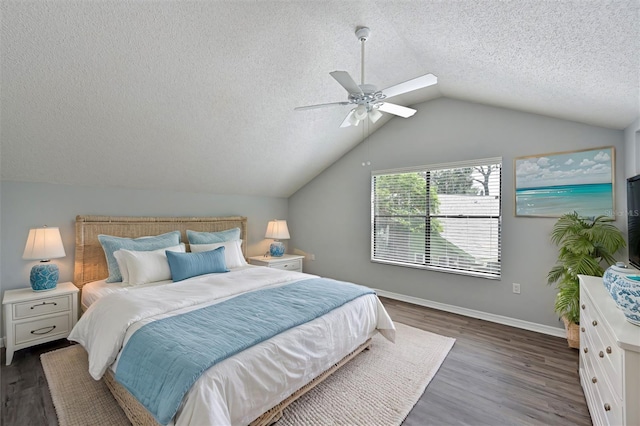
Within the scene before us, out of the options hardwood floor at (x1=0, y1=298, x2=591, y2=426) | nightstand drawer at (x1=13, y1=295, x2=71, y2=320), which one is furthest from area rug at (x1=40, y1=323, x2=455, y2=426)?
nightstand drawer at (x1=13, y1=295, x2=71, y2=320)

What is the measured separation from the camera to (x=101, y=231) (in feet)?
11.0

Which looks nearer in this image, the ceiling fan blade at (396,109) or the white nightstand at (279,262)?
the ceiling fan blade at (396,109)

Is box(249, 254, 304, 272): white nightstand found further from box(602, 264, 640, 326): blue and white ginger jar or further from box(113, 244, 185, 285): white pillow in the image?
box(602, 264, 640, 326): blue and white ginger jar

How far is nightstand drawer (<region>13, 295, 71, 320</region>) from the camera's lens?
252 cm

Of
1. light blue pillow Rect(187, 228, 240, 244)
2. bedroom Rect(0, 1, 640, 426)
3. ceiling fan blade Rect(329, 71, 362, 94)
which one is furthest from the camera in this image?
light blue pillow Rect(187, 228, 240, 244)

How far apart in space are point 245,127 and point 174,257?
1.67 metres

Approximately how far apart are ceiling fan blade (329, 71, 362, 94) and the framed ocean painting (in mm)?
2332

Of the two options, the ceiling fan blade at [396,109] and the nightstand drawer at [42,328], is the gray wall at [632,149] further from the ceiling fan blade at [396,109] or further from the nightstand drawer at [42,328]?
the nightstand drawer at [42,328]

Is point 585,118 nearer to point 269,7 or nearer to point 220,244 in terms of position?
point 269,7

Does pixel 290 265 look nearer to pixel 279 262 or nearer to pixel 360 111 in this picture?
pixel 279 262

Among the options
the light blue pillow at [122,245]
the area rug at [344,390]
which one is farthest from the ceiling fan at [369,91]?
the light blue pillow at [122,245]

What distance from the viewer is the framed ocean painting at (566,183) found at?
2.83 meters

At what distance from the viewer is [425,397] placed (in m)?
2.09

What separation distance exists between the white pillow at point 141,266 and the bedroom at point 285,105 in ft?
2.34
